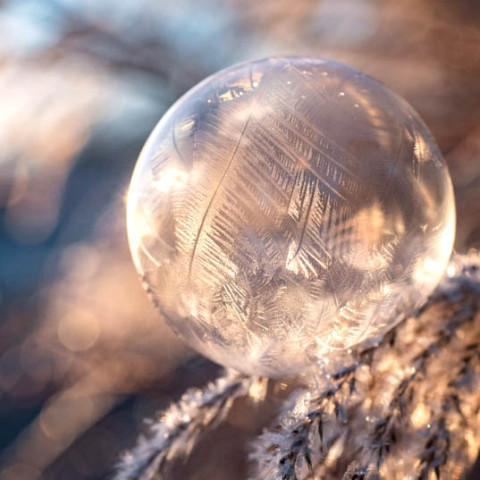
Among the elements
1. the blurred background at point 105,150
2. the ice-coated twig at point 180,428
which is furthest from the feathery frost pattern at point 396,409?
the blurred background at point 105,150

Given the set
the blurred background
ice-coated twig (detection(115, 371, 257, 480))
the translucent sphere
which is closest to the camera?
the translucent sphere

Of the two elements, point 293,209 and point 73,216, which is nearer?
point 293,209

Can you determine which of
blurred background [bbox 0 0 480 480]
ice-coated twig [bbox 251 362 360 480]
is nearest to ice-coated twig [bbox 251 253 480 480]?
ice-coated twig [bbox 251 362 360 480]

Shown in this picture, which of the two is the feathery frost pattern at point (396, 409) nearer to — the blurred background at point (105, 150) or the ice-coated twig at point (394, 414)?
the ice-coated twig at point (394, 414)

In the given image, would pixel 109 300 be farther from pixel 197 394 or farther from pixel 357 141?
pixel 357 141

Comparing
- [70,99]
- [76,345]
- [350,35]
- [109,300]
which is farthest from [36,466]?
[350,35]

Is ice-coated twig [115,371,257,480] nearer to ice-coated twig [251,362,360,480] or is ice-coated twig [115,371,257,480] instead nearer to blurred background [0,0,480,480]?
ice-coated twig [251,362,360,480]
